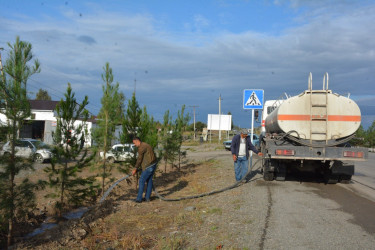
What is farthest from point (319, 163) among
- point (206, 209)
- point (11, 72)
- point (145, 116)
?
point (11, 72)

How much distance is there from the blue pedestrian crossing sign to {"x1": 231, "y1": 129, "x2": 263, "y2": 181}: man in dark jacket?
3221 mm

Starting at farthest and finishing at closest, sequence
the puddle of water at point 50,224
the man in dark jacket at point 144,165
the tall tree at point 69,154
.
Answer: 1. the man in dark jacket at point 144,165
2. the tall tree at point 69,154
3. the puddle of water at point 50,224

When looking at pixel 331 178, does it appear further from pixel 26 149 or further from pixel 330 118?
pixel 26 149

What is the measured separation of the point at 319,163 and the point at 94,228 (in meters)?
7.72

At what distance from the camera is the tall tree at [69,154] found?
26.7 feet

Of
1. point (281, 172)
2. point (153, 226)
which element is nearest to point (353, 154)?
point (281, 172)

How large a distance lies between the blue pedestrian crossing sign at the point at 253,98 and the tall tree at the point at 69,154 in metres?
7.91

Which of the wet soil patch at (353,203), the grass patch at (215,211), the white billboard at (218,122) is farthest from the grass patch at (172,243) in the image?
the white billboard at (218,122)

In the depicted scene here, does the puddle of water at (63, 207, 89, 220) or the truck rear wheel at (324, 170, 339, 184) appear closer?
the puddle of water at (63, 207, 89, 220)

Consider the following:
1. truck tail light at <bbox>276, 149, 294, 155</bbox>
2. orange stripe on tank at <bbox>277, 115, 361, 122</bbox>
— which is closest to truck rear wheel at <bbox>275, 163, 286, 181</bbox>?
truck tail light at <bbox>276, 149, 294, 155</bbox>

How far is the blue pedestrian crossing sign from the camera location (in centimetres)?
1473

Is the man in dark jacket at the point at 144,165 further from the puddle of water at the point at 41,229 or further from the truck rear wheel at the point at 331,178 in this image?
the truck rear wheel at the point at 331,178

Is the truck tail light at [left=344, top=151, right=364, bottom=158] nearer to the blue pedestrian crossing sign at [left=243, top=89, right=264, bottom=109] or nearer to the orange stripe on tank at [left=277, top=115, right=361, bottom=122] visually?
the orange stripe on tank at [left=277, top=115, right=361, bottom=122]

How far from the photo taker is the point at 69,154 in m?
8.34
